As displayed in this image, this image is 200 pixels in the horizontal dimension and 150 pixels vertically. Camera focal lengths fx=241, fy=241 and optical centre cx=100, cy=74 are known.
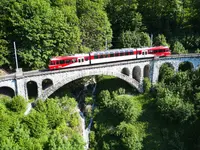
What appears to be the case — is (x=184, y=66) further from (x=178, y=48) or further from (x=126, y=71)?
(x=126, y=71)

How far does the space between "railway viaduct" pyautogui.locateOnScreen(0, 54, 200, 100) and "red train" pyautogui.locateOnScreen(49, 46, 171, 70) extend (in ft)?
4.35

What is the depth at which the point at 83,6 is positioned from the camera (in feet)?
171

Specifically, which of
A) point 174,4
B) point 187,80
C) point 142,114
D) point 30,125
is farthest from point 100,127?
point 174,4

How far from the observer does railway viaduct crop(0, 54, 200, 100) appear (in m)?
36.7

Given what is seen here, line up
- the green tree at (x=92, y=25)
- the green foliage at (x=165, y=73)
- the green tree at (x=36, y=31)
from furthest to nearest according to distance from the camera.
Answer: the green tree at (x=92, y=25), the green foliage at (x=165, y=73), the green tree at (x=36, y=31)

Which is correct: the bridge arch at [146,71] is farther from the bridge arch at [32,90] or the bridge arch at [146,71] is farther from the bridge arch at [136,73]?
the bridge arch at [32,90]

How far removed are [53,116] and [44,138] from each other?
3649 millimetres

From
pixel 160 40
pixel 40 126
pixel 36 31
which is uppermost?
pixel 36 31

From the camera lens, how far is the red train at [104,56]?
3938cm

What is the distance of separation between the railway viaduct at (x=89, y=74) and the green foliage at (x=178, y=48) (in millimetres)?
6688

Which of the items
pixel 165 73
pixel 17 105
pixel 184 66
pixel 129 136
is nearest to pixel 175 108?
pixel 129 136

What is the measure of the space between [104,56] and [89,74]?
4.91 m

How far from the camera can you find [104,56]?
1721 inches

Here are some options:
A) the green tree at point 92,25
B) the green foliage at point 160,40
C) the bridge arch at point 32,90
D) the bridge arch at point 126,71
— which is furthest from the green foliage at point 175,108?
the bridge arch at point 32,90
